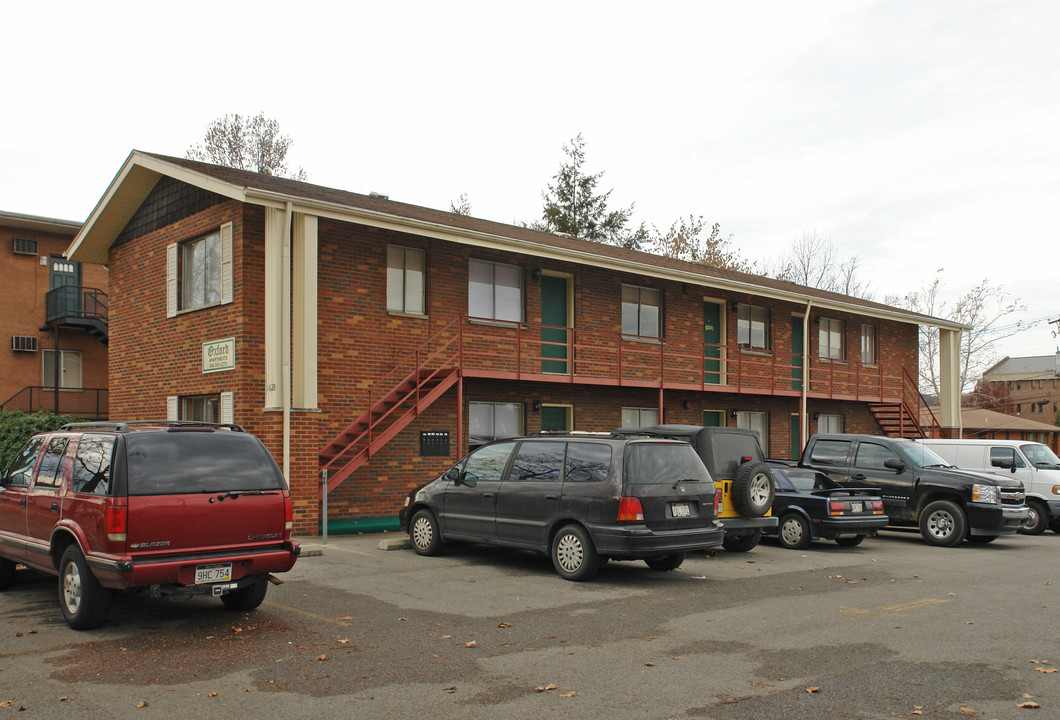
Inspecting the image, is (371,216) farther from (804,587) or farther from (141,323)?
(804,587)

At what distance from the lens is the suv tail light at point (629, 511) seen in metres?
10.1

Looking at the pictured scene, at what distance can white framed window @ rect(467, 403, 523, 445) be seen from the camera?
60.5 feet

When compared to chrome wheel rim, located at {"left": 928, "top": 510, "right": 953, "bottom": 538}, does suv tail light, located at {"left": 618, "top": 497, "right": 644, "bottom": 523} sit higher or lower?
higher

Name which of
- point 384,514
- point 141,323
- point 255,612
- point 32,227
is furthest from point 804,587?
point 32,227

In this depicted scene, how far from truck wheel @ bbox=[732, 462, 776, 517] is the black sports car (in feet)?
4.10

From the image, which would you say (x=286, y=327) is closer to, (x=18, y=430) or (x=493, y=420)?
(x=493, y=420)

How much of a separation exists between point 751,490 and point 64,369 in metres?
26.1

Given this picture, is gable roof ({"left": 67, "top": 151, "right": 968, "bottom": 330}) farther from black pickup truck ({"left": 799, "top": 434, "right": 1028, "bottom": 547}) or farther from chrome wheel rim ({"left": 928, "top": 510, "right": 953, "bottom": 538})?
chrome wheel rim ({"left": 928, "top": 510, "right": 953, "bottom": 538})

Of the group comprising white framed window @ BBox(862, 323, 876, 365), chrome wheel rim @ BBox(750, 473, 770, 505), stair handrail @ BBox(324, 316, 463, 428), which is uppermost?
white framed window @ BBox(862, 323, 876, 365)

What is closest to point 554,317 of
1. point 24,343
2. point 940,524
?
point 940,524

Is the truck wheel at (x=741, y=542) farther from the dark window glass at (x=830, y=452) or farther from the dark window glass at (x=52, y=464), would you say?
the dark window glass at (x=52, y=464)

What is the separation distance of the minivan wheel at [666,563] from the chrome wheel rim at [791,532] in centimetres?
345

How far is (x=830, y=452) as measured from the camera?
653 inches

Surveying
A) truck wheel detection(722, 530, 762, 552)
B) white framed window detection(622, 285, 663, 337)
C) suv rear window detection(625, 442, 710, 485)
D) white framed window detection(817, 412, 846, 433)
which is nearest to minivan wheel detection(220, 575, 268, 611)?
suv rear window detection(625, 442, 710, 485)
